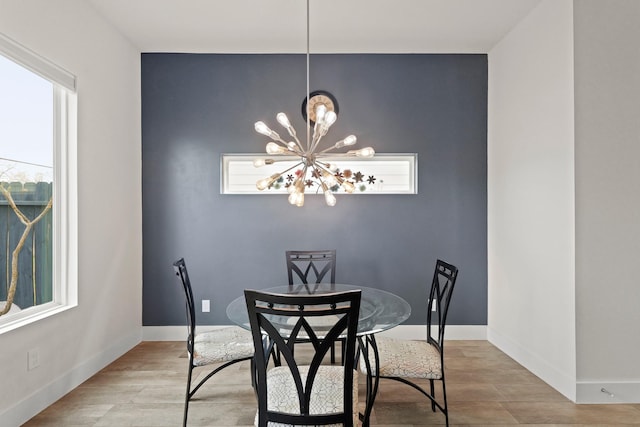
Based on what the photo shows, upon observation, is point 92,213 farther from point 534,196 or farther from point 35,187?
point 534,196

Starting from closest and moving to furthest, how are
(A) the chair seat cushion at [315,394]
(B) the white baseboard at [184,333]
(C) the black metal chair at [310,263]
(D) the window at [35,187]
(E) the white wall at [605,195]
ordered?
(A) the chair seat cushion at [315,394], (D) the window at [35,187], (E) the white wall at [605,195], (C) the black metal chair at [310,263], (B) the white baseboard at [184,333]

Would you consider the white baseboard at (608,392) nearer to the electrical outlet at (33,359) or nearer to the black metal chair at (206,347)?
the black metal chair at (206,347)

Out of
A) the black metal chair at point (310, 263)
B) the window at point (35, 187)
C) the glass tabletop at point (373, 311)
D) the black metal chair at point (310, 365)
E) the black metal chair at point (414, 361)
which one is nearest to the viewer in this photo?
the black metal chair at point (310, 365)

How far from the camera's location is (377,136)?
3689mm

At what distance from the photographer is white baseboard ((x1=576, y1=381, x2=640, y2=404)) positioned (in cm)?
247

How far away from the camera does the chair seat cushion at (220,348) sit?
2258mm

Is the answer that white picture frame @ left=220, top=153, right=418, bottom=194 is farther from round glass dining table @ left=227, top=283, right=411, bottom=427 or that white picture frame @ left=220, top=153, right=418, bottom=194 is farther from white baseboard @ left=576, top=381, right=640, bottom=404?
white baseboard @ left=576, top=381, right=640, bottom=404

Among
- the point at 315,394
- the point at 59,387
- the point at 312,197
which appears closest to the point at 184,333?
the point at 59,387

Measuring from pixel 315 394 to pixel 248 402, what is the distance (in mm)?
1004

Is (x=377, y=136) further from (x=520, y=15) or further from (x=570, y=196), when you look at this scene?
(x=570, y=196)

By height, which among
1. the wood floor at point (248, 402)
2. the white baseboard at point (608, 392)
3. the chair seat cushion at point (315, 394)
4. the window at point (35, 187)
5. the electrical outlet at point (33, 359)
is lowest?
the wood floor at point (248, 402)

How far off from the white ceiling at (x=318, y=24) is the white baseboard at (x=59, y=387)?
8.84 feet

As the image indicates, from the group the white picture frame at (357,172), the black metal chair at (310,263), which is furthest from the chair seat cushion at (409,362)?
the white picture frame at (357,172)

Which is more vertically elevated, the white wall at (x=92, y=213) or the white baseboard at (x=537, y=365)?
the white wall at (x=92, y=213)
